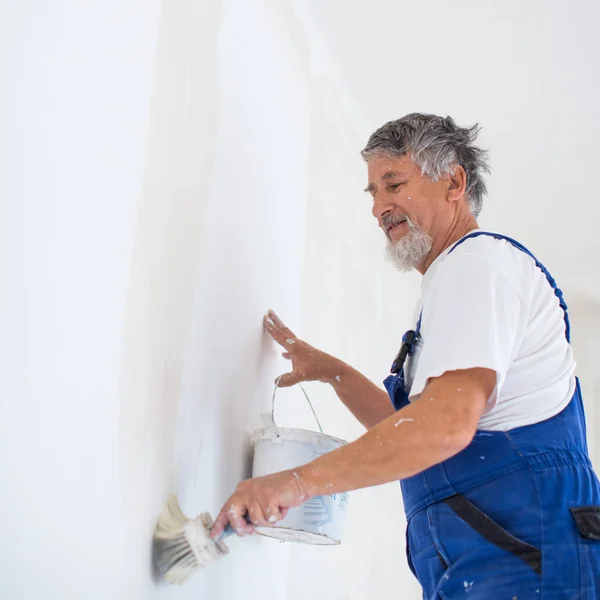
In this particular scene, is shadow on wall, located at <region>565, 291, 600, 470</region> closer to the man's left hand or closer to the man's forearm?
the man's forearm

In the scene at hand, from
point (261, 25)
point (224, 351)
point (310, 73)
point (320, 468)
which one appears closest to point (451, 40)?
point (310, 73)

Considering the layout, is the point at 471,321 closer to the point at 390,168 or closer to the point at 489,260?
the point at 489,260

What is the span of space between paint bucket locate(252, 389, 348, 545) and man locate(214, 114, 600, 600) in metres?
0.16

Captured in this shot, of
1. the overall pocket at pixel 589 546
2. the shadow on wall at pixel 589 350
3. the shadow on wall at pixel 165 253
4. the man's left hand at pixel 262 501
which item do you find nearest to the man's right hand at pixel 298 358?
the shadow on wall at pixel 165 253

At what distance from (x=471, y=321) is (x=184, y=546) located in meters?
0.59

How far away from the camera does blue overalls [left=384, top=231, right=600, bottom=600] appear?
1.18m

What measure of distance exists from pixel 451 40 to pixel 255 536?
1.76 metres

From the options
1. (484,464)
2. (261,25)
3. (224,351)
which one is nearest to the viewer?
(484,464)

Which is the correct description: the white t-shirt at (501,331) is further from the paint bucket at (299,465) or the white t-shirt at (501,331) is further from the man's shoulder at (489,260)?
the paint bucket at (299,465)

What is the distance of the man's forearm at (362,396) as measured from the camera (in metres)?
1.79

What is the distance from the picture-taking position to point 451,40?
2.54 meters

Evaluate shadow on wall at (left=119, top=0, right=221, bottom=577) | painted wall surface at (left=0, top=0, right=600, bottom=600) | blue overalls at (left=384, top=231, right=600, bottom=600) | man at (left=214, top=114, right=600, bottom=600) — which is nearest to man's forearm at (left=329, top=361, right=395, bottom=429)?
painted wall surface at (left=0, top=0, right=600, bottom=600)

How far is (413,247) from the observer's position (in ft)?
5.29

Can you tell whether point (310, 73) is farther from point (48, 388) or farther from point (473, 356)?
point (48, 388)
